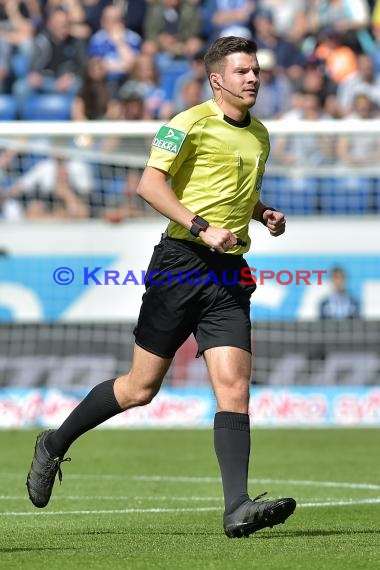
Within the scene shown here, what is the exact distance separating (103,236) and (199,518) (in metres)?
9.24

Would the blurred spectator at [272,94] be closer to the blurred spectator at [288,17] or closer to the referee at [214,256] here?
the blurred spectator at [288,17]

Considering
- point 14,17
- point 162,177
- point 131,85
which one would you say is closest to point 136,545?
point 162,177

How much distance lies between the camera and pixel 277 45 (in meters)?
21.0

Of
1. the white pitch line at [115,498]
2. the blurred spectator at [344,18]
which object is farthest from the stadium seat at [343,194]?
the white pitch line at [115,498]

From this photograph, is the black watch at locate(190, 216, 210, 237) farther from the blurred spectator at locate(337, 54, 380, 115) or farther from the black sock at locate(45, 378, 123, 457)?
the blurred spectator at locate(337, 54, 380, 115)

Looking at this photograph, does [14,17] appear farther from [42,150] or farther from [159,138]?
[159,138]

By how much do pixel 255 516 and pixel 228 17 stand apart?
52.7 ft

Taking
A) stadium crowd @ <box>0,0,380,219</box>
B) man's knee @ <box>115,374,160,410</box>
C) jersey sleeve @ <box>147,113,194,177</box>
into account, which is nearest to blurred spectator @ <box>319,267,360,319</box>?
stadium crowd @ <box>0,0,380,219</box>

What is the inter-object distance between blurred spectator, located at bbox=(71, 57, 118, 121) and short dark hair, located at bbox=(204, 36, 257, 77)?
11.9m

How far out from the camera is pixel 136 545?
6555 mm

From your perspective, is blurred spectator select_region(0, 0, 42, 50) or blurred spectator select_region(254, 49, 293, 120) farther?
blurred spectator select_region(0, 0, 42, 50)

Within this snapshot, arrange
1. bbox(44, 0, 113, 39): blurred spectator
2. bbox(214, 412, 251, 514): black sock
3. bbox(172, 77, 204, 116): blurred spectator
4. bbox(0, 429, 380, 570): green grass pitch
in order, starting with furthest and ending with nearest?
bbox(44, 0, 113, 39): blurred spectator
bbox(172, 77, 204, 116): blurred spectator
bbox(214, 412, 251, 514): black sock
bbox(0, 429, 380, 570): green grass pitch

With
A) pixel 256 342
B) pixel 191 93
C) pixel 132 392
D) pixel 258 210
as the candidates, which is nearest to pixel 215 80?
pixel 258 210

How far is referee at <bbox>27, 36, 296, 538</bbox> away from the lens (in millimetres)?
6930
